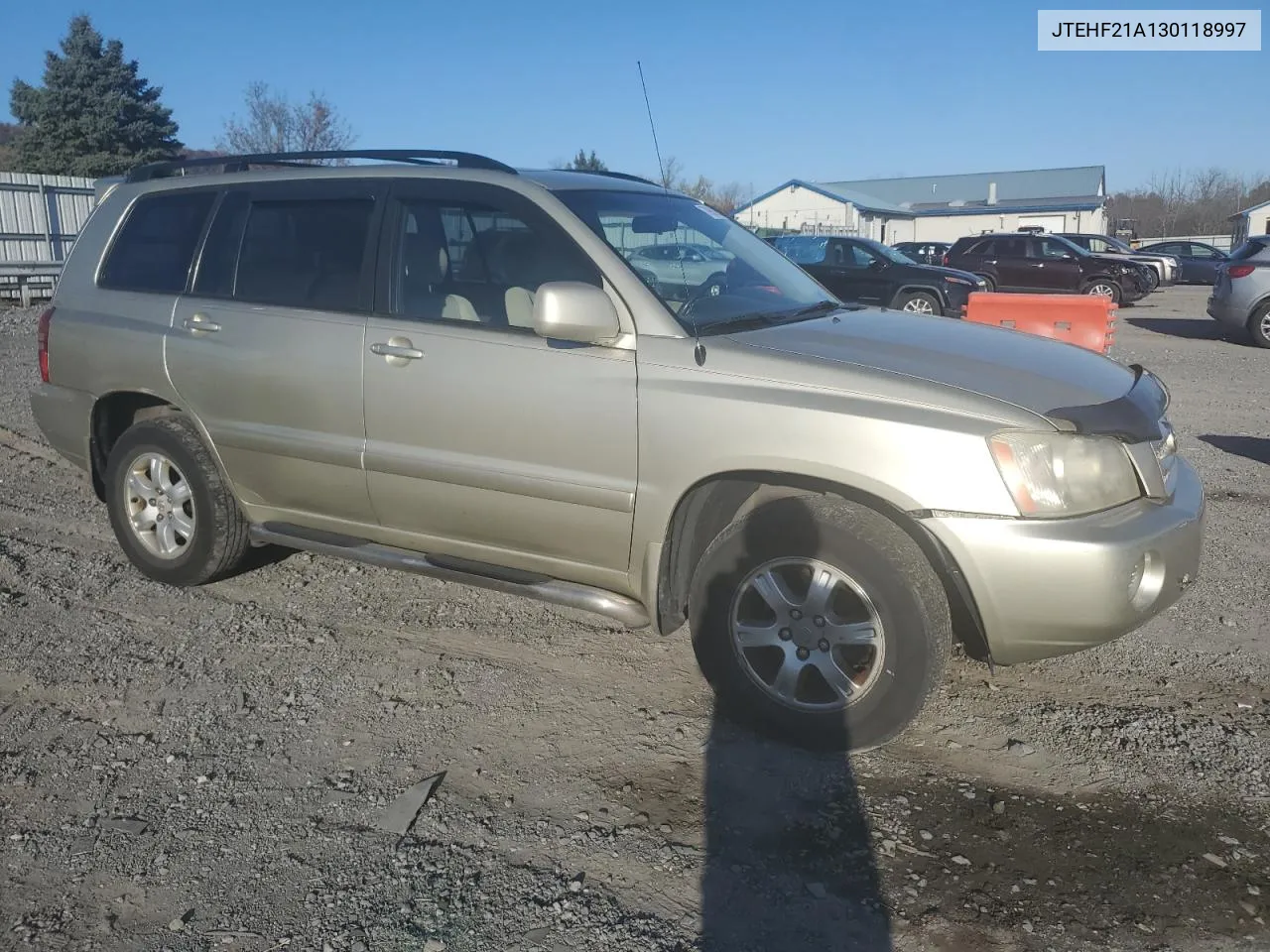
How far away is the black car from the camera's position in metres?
15.8

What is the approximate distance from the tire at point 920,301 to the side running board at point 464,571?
508 inches

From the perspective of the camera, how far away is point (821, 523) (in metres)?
3.31

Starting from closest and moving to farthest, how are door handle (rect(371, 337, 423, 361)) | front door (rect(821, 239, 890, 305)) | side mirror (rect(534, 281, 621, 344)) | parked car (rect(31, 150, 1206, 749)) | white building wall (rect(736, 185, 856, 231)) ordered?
parked car (rect(31, 150, 1206, 749)) → side mirror (rect(534, 281, 621, 344)) → door handle (rect(371, 337, 423, 361)) → front door (rect(821, 239, 890, 305)) → white building wall (rect(736, 185, 856, 231))

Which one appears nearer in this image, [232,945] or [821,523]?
[232,945]

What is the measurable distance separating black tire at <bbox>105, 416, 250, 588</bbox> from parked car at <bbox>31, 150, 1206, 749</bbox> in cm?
2

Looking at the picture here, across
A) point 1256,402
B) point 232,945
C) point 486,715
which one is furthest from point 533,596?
point 1256,402

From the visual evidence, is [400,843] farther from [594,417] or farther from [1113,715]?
[1113,715]

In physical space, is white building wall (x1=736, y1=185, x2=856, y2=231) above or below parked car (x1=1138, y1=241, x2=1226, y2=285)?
above

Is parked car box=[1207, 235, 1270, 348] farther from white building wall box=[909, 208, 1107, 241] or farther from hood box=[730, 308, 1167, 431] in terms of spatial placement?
white building wall box=[909, 208, 1107, 241]

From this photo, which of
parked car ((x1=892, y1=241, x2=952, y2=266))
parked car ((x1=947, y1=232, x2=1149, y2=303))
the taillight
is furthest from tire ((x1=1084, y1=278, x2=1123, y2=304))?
the taillight

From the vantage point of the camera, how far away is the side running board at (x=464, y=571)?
3.70 m

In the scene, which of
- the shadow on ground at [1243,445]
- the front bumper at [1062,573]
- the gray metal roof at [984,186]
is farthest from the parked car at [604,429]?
the gray metal roof at [984,186]

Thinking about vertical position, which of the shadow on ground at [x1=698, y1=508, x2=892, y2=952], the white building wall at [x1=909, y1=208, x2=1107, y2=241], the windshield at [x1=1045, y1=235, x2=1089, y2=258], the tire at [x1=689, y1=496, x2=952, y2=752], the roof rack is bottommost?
the shadow on ground at [x1=698, y1=508, x2=892, y2=952]

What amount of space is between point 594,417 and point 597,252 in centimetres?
61
